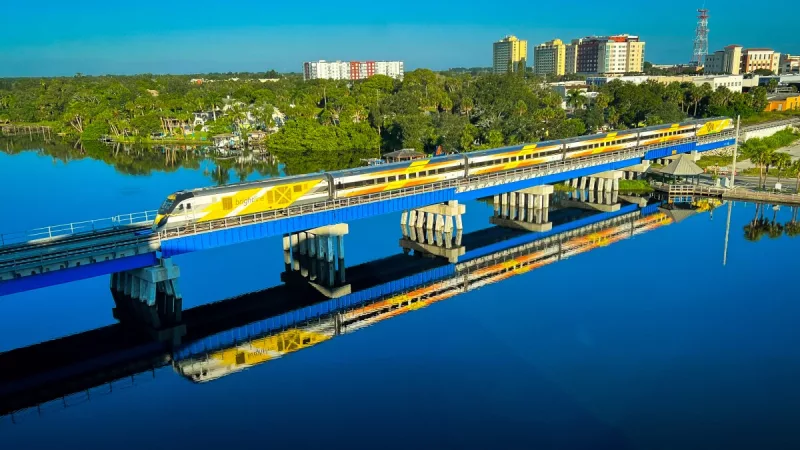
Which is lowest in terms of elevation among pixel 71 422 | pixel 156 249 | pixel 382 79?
pixel 71 422

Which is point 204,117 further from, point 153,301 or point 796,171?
point 153,301

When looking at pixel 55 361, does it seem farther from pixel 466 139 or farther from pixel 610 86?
pixel 610 86

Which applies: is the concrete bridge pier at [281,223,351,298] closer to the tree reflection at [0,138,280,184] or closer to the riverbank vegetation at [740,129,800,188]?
the tree reflection at [0,138,280,184]

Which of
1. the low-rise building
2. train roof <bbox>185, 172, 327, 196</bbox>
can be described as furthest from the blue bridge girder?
the low-rise building

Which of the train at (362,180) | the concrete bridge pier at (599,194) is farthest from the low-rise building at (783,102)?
the concrete bridge pier at (599,194)

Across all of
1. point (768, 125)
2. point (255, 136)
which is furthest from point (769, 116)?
point (255, 136)

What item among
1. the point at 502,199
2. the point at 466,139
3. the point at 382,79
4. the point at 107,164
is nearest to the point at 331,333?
the point at 502,199
